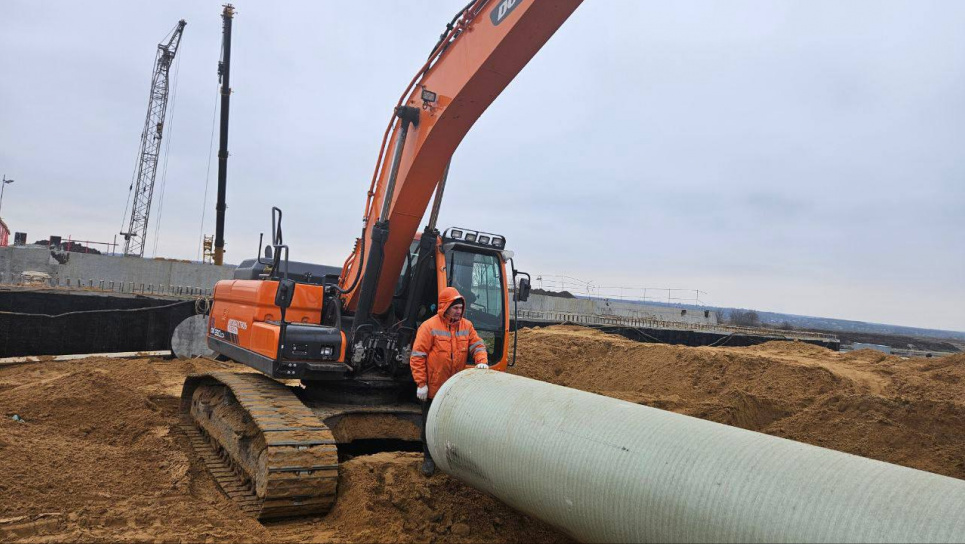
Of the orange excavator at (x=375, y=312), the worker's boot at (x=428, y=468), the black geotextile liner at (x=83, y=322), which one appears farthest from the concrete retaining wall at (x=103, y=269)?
the worker's boot at (x=428, y=468)

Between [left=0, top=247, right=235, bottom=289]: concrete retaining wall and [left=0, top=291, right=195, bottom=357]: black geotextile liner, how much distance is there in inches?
479

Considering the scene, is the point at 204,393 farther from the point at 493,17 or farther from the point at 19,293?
the point at 19,293

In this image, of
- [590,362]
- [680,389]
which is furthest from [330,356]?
[590,362]

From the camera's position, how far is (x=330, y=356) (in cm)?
588

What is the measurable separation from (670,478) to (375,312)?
4.26 metres

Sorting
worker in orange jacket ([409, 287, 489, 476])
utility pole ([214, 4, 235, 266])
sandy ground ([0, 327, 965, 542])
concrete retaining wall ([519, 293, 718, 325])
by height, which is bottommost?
sandy ground ([0, 327, 965, 542])

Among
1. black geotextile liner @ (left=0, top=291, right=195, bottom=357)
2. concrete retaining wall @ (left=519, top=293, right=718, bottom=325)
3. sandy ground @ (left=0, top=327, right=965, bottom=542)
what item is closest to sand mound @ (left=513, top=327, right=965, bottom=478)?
sandy ground @ (left=0, top=327, right=965, bottom=542)

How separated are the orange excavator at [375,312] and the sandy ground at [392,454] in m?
0.39

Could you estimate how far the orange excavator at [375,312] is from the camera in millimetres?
5000

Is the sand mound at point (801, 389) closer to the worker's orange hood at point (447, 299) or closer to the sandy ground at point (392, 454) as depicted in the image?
the sandy ground at point (392, 454)

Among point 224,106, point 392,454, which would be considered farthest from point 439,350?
point 224,106

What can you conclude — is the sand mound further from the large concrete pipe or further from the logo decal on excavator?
the logo decal on excavator

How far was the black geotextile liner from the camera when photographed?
37.1 feet

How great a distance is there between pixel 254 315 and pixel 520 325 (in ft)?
37.6
